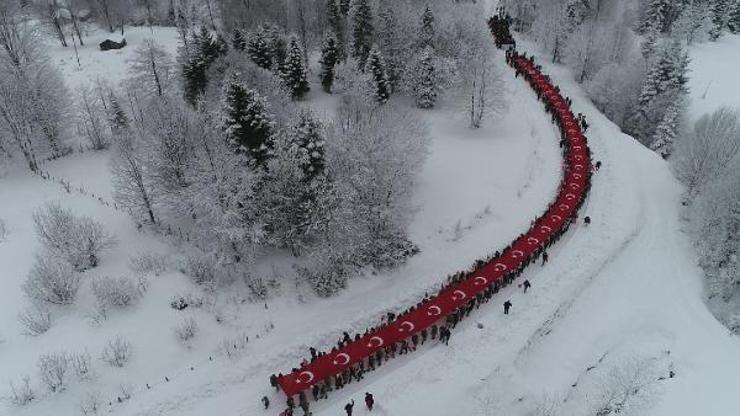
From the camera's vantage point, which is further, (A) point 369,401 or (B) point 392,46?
(B) point 392,46

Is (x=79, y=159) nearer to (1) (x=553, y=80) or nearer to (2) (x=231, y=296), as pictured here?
(2) (x=231, y=296)

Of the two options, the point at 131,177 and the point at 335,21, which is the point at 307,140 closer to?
the point at 131,177

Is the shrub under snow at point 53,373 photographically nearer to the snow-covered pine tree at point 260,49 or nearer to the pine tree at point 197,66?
the pine tree at point 197,66

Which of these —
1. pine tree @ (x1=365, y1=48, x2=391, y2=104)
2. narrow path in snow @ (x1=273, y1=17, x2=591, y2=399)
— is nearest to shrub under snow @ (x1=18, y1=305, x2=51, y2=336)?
narrow path in snow @ (x1=273, y1=17, x2=591, y2=399)

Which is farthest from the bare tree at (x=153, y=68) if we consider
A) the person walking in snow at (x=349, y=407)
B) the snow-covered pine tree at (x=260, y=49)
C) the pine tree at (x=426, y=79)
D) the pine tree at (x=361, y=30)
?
the person walking in snow at (x=349, y=407)

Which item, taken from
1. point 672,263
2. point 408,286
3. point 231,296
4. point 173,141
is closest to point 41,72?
point 173,141

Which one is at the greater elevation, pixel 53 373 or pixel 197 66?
pixel 197 66

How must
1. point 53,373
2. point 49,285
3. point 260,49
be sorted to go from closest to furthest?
1. point 53,373
2. point 49,285
3. point 260,49

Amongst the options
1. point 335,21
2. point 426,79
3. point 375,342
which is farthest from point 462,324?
point 335,21
